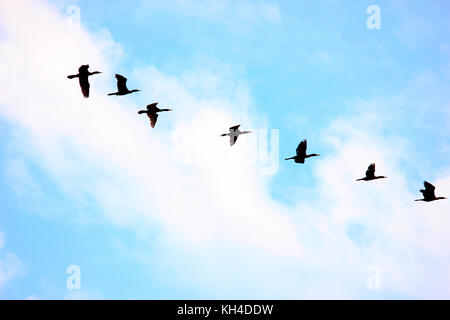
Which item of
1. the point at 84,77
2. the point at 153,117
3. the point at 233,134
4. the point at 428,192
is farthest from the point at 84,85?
the point at 428,192

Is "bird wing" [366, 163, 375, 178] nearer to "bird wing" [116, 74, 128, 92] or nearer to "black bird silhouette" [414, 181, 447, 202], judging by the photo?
"black bird silhouette" [414, 181, 447, 202]

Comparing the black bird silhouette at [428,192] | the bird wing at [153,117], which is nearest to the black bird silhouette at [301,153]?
the black bird silhouette at [428,192]

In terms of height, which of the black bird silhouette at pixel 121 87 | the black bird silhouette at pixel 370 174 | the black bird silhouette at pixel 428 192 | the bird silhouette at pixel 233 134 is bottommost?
the black bird silhouette at pixel 428 192

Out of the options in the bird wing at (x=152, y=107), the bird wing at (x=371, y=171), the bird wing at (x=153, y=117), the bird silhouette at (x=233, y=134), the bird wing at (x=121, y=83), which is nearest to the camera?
the bird wing at (x=121, y=83)

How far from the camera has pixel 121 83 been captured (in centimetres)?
5250

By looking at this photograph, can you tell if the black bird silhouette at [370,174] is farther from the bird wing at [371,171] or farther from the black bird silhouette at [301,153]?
the black bird silhouette at [301,153]

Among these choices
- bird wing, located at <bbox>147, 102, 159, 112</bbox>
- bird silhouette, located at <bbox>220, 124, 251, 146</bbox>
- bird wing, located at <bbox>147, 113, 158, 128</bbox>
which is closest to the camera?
bird wing, located at <bbox>147, 102, 159, 112</bbox>

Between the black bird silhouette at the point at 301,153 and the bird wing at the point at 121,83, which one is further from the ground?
the bird wing at the point at 121,83

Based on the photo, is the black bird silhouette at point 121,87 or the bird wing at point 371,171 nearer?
the black bird silhouette at point 121,87

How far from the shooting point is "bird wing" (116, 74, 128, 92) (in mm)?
52125

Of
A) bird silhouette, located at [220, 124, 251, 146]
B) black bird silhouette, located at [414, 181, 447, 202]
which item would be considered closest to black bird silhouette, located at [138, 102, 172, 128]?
bird silhouette, located at [220, 124, 251, 146]

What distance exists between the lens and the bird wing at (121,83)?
52125 mm

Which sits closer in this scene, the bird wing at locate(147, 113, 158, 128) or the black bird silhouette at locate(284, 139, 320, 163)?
the black bird silhouette at locate(284, 139, 320, 163)
